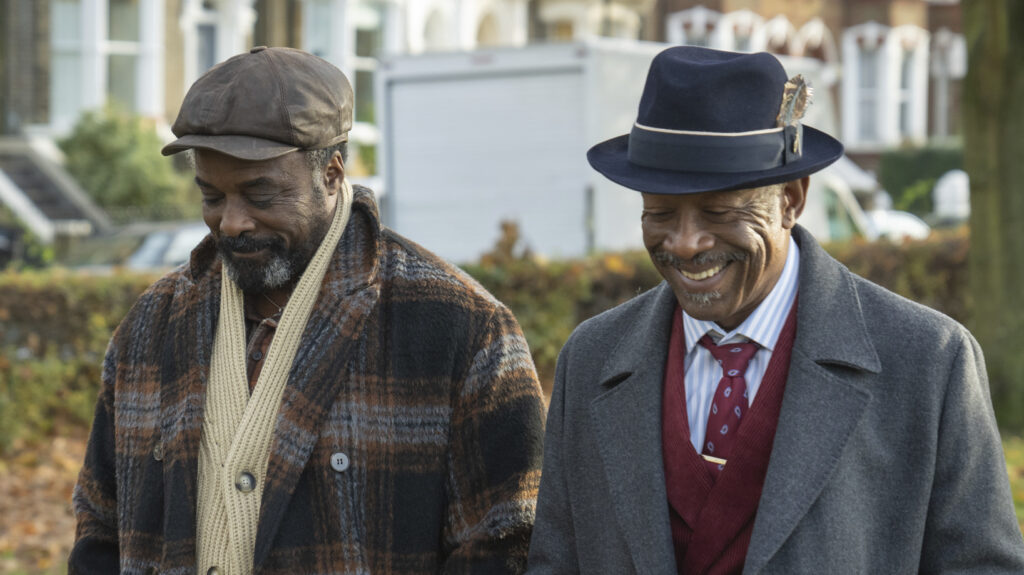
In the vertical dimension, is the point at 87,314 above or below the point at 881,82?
below

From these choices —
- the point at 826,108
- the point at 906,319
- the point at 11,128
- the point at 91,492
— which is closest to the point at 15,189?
the point at 11,128

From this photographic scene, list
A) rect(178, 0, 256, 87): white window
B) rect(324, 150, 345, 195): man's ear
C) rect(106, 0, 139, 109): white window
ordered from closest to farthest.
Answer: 1. rect(324, 150, 345, 195): man's ear
2. rect(106, 0, 139, 109): white window
3. rect(178, 0, 256, 87): white window

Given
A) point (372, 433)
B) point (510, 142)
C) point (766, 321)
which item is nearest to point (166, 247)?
point (510, 142)

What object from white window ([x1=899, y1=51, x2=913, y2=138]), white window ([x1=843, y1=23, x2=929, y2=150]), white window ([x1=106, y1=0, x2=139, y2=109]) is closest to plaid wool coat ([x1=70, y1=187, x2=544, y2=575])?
white window ([x1=106, y1=0, x2=139, y2=109])

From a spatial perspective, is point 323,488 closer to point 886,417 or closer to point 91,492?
point 91,492

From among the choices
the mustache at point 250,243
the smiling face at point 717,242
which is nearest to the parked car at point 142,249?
the mustache at point 250,243

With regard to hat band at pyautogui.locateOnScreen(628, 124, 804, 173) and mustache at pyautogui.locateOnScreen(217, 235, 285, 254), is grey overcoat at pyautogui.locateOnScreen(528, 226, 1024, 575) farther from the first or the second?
mustache at pyautogui.locateOnScreen(217, 235, 285, 254)

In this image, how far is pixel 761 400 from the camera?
9.23 feet

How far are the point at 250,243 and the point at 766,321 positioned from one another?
121cm

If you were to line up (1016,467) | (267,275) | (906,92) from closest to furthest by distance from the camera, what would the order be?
(267,275) → (1016,467) → (906,92)

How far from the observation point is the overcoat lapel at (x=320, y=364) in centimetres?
310

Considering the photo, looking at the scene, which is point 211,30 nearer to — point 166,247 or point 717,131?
point 166,247

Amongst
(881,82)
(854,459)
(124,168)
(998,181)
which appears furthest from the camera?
(881,82)

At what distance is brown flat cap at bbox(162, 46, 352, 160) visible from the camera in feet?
10.4
